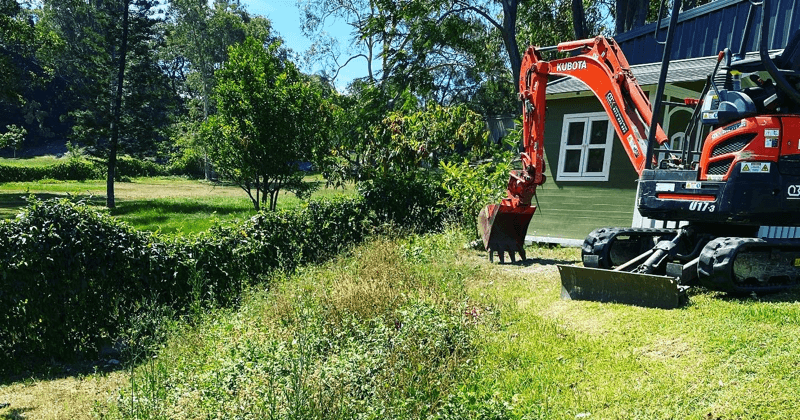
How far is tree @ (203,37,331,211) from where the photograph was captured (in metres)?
13.3

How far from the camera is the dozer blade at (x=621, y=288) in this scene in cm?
665

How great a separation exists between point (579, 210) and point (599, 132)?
1692 millimetres

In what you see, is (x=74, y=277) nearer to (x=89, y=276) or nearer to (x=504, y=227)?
(x=89, y=276)

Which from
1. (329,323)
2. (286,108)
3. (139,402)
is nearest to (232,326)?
(329,323)

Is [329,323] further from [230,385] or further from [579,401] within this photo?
[579,401]

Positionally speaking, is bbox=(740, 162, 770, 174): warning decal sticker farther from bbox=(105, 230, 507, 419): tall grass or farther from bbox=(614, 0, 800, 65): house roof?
bbox=(614, 0, 800, 65): house roof

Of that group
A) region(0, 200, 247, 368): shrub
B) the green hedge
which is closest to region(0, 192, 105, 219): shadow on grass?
the green hedge

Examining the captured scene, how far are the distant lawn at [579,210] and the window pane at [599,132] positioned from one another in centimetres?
102

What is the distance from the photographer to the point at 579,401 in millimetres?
4691

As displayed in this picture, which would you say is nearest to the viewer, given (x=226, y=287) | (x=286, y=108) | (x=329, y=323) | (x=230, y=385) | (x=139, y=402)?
(x=139, y=402)

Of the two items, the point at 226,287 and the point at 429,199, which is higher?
the point at 429,199

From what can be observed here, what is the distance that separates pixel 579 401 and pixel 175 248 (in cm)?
570

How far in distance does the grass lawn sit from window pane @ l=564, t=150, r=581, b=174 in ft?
18.5

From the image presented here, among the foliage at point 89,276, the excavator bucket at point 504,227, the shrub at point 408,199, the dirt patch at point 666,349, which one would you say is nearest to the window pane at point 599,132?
the excavator bucket at point 504,227
